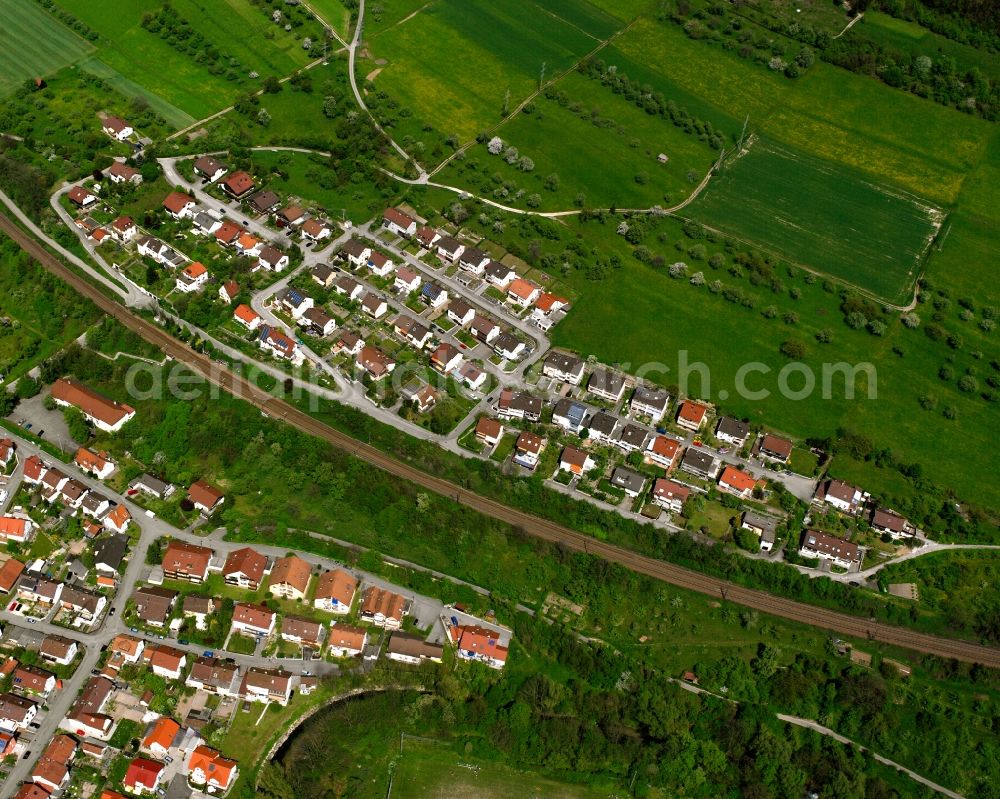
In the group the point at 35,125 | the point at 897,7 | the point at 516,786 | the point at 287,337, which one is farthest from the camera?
the point at 897,7

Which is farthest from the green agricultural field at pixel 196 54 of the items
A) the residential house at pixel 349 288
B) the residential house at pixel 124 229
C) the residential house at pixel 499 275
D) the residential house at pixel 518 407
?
the residential house at pixel 518 407

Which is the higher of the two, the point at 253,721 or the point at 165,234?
the point at 165,234

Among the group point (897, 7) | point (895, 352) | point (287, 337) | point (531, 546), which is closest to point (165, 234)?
point (287, 337)

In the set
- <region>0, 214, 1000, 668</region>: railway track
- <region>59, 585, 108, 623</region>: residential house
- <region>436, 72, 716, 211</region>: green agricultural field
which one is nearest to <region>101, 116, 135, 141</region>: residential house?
<region>0, 214, 1000, 668</region>: railway track

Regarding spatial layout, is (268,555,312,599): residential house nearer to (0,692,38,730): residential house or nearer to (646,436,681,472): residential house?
(0,692,38,730): residential house

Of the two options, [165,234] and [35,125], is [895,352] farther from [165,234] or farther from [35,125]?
[35,125]

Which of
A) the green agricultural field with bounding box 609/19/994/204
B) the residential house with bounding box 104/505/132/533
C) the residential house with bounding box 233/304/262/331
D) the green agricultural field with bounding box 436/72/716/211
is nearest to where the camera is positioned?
the residential house with bounding box 104/505/132/533

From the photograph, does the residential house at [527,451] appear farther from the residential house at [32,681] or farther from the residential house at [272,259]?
the residential house at [32,681]
